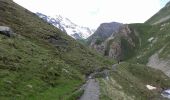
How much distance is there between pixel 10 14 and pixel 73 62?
47.7m

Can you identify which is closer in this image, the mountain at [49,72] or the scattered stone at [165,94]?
the mountain at [49,72]

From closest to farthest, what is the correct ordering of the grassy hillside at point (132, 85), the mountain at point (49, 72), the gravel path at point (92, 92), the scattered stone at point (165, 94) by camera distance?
the gravel path at point (92, 92) < the mountain at point (49, 72) < the grassy hillside at point (132, 85) < the scattered stone at point (165, 94)

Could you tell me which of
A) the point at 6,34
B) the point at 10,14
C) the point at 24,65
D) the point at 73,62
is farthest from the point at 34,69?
the point at 10,14

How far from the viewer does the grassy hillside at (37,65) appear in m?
77.9

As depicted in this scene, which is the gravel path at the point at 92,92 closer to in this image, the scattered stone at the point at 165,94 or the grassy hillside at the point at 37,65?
the grassy hillside at the point at 37,65

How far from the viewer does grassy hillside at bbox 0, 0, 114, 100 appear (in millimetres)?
77938

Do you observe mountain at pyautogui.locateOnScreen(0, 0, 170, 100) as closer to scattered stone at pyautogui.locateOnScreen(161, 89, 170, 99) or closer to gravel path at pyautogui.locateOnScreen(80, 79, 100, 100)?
gravel path at pyautogui.locateOnScreen(80, 79, 100, 100)

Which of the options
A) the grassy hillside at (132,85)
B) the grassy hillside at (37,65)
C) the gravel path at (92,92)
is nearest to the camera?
the gravel path at (92,92)

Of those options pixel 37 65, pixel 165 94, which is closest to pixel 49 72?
pixel 37 65

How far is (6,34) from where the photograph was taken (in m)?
121

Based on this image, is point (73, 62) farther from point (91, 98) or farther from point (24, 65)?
point (91, 98)

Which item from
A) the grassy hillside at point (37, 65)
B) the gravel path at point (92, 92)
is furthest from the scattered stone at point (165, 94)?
the gravel path at point (92, 92)

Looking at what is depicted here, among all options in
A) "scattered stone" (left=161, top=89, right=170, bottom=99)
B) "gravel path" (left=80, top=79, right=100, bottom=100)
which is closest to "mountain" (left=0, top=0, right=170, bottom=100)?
"gravel path" (left=80, top=79, right=100, bottom=100)

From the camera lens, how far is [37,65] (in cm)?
9875
